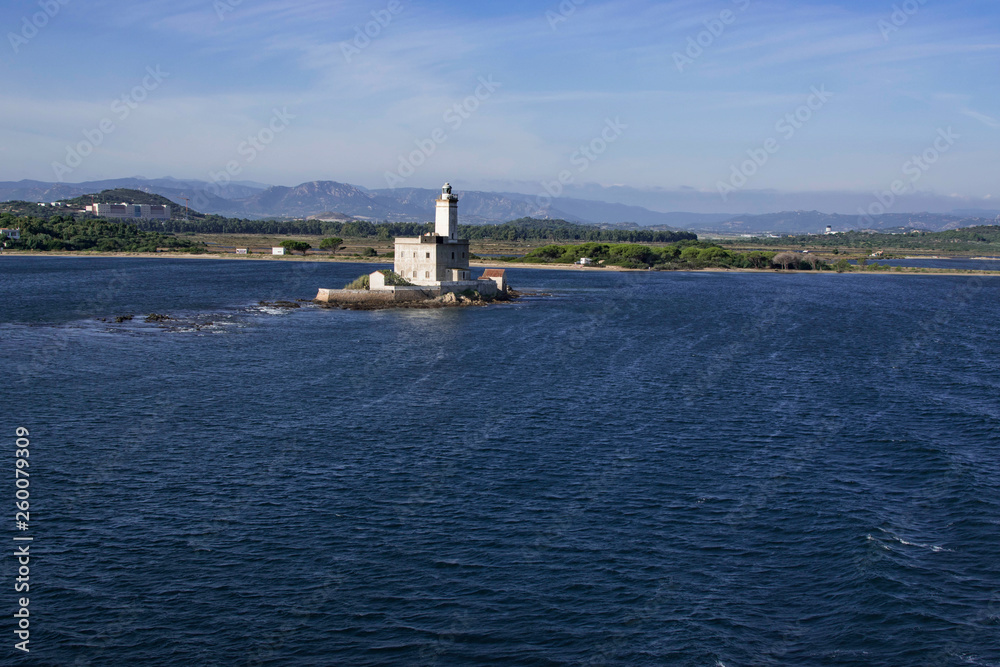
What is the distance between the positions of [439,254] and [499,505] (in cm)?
4358

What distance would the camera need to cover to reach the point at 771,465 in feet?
68.9

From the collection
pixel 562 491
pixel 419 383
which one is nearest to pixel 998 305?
pixel 419 383

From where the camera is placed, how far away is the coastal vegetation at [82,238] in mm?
124500

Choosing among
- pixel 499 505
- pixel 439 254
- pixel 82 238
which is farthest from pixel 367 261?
pixel 499 505

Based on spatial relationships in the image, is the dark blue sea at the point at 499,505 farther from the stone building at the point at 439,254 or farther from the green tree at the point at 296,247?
the green tree at the point at 296,247

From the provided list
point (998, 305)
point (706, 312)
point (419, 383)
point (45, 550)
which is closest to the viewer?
point (45, 550)

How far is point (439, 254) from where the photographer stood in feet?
197

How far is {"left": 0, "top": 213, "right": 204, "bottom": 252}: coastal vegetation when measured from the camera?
124 m

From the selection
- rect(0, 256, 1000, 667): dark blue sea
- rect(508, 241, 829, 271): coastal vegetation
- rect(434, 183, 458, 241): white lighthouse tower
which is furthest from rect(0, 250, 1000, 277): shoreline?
rect(0, 256, 1000, 667): dark blue sea

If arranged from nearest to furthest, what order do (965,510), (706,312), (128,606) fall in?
1. (128,606)
2. (965,510)
3. (706,312)

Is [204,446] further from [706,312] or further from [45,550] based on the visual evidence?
[706,312]

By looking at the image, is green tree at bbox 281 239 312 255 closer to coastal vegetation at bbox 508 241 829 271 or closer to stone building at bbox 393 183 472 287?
coastal vegetation at bbox 508 241 829 271

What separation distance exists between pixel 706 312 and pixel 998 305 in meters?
30.5

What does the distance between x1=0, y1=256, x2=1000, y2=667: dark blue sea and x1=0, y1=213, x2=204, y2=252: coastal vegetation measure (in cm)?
9880
